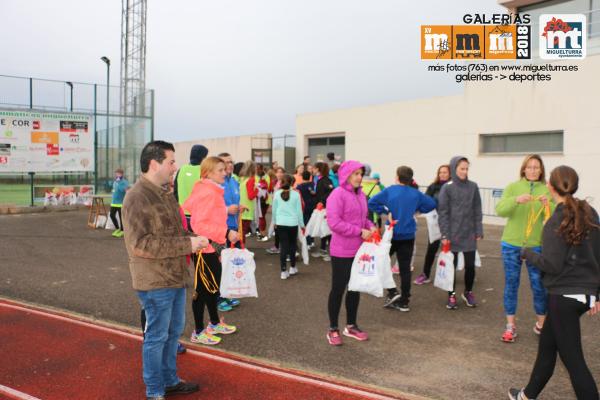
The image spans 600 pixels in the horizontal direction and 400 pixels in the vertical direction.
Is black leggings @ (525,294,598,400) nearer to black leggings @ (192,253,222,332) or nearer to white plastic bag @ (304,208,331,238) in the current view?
black leggings @ (192,253,222,332)

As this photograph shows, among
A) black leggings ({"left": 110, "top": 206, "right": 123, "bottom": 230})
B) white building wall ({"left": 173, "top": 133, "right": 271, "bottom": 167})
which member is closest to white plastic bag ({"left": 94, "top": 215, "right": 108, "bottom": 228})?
black leggings ({"left": 110, "top": 206, "right": 123, "bottom": 230})

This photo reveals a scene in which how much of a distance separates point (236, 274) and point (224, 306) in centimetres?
104

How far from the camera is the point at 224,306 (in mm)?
5957

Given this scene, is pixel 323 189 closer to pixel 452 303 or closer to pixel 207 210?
pixel 452 303

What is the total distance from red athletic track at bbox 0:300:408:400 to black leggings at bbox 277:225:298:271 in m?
3.15

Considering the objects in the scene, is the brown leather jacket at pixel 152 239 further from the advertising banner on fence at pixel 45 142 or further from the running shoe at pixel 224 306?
the advertising banner on fence at pixel 45 142

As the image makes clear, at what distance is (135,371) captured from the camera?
13.6 feet

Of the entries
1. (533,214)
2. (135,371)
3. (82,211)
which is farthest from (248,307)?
(82,211)

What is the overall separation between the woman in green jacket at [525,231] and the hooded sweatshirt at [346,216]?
60.0 inches

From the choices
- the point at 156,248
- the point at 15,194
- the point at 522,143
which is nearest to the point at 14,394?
the point at 156,248

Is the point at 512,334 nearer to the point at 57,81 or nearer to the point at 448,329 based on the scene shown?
the point at 448,329

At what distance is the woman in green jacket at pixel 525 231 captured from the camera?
4.84m

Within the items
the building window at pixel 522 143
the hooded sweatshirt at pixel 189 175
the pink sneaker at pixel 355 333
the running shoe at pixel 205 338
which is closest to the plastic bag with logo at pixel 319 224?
the hooded sweatshirt at pixel 189 175

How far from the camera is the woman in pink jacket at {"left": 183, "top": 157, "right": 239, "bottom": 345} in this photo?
174 inches
